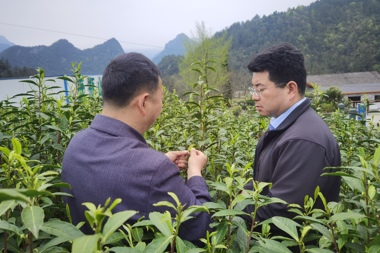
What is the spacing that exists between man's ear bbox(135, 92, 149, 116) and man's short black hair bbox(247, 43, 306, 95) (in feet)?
3.02

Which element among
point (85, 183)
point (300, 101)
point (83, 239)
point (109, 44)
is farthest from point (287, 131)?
point (109, 44)

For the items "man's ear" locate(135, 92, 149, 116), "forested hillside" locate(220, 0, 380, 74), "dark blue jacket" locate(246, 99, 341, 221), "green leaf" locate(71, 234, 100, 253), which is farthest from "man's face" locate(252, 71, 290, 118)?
"forested hillside" locate(220, 0, 380, 74)

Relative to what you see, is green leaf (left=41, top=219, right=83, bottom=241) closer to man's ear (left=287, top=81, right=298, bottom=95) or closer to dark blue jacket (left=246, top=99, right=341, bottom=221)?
dark blue jacket (left=246, top=99, right=341, bottom=221)

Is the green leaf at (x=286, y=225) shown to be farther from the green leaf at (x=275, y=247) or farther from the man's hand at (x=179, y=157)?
the man's hand at (x=179, y=157)

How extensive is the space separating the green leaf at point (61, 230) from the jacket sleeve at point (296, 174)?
969mm

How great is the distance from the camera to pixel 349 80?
189ft

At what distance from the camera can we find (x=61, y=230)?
95 centimetres

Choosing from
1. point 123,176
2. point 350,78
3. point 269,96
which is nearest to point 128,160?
point 123,176

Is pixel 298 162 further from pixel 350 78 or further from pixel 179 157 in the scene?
pixel 350 78

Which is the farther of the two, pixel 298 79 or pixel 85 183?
pixel 298 79

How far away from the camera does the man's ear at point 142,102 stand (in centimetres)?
151

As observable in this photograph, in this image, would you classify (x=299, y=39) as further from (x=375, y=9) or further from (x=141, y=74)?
(x=141, y=74)

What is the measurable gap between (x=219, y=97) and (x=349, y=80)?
62.0 meters

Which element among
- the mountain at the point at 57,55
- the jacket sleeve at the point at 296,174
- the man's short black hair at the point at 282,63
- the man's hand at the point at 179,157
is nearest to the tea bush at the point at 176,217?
the jacket sleeve at the point at 296,174
